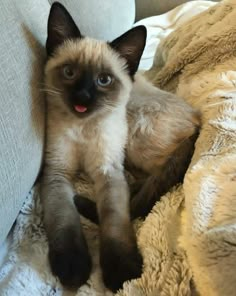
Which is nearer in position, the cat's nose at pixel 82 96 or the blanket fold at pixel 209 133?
the blanket fold at pixel 209 133

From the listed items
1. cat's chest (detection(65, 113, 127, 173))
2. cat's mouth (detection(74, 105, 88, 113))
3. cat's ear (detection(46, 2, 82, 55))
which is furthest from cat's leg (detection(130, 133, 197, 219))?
cat's ear (detection(46, 2, 82, 55))

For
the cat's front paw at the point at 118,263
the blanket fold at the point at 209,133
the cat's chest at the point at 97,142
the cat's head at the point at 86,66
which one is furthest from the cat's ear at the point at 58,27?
the cat's front paw at the point at 118,263

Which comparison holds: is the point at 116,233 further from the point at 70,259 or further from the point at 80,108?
the point at 80,108

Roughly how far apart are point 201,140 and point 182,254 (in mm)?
349

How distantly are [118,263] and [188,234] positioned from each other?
16 centimetres

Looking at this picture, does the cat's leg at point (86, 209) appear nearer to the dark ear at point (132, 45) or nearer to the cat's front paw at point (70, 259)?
the cat's front paw at point (70, 259)

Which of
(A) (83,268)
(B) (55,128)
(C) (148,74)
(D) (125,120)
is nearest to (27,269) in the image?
(A) (83,268)

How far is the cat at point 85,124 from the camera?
40.3 inches

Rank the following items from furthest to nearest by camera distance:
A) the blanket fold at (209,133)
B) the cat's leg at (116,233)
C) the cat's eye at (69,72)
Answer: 1. the cat's eye at (69,72)
2. the cat's leg at (116,233)
3. the blanket fold at (209,133)

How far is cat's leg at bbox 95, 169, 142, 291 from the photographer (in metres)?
0.88

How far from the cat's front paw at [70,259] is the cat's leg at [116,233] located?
39 millimetres

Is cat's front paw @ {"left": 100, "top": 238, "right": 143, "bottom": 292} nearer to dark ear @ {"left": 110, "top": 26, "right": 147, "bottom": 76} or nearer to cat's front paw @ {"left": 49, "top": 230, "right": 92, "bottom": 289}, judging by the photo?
cat's front paw @ {"left": 49, "top": 230, "right": 92, "bottom": 289}

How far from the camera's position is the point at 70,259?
0.91 metres

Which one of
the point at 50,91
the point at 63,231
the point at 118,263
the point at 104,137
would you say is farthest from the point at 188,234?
the point at 50,91
